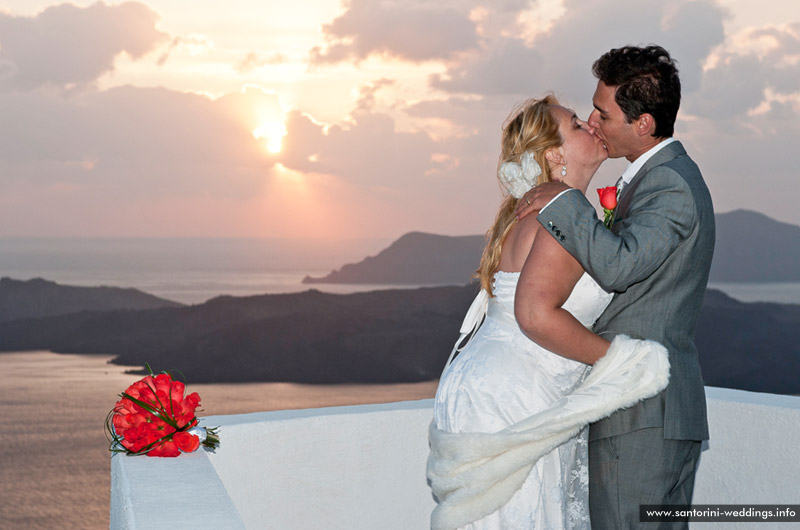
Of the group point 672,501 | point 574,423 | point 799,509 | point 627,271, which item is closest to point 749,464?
point 799,509

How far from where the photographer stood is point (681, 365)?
257 cm

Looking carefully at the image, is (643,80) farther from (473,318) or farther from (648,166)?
(473,318)

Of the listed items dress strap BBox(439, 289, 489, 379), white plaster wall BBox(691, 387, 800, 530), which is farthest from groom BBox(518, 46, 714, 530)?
white plaster wall BBox(691, 387, 800, 530)

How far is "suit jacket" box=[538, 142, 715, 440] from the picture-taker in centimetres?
230

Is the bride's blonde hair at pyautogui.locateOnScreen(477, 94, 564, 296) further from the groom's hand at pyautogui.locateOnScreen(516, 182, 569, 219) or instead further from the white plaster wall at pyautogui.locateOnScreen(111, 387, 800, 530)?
the white plaster wall at pyautogui.locateOnScreen(111, 387, 800, 530)

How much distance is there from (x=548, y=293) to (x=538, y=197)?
0.98ft

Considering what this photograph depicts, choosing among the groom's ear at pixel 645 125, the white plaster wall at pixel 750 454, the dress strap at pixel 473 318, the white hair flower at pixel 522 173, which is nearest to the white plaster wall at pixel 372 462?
the white plaster wall at pixel 750 454

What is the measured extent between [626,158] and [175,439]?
1.79 meters

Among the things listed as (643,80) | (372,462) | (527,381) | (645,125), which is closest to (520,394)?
(527,381)

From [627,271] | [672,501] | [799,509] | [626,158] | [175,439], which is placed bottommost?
[799,509]

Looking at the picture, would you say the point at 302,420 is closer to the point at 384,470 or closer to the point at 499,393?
the point at 384,470

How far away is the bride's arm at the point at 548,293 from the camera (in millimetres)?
2408

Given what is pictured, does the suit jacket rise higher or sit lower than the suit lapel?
lower

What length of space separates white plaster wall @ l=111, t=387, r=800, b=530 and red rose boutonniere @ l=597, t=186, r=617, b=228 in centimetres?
163
